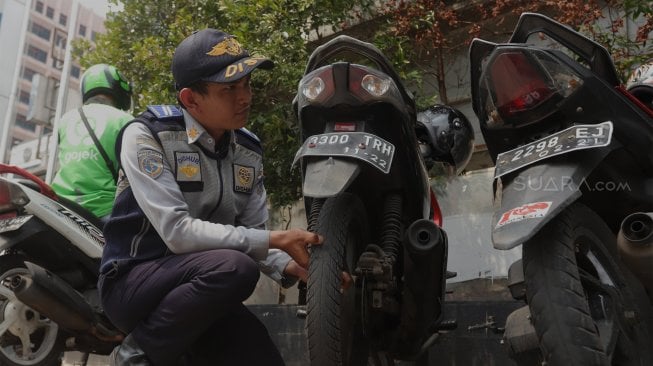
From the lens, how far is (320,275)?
2.24 m

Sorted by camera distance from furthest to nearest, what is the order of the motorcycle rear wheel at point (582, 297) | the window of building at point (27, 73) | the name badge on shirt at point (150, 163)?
1. the window of building at point (27, 73)
2. the name badge on shirt at point (150, 163)
3. the motorcycle rear wheel at point (582, 297)

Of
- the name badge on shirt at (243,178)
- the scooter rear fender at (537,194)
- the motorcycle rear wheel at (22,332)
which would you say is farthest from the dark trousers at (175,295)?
the motorcycle rear wheel at (22,332)

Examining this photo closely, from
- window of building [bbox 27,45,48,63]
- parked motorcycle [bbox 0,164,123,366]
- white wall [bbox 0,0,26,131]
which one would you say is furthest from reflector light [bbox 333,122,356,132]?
window of building [bbox 27,45,48,63]

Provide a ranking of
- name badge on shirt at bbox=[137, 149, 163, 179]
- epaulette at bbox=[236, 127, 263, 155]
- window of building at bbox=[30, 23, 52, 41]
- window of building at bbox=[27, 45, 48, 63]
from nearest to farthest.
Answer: name badge on shirt at bbox=[137, 149, 163, 179], epaulette at bbox=[236, 127, 263, 155], window of building at bbox=[27, 45, 48, 63], window of building at bbox=[30, 23, 52, 41]

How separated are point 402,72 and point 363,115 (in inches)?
121

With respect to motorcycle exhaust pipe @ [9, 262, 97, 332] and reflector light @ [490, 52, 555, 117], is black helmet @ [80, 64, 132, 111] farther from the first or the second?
reflector light @ [490, 52, 555, 117]

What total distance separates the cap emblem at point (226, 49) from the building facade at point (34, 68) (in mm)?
8397

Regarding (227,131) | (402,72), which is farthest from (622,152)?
(402,72)

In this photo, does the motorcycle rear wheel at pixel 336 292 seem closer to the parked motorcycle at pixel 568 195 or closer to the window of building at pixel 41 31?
the parked motorcycle at pixel 568 195

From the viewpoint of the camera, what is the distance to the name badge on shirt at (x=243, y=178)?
7.89 feet

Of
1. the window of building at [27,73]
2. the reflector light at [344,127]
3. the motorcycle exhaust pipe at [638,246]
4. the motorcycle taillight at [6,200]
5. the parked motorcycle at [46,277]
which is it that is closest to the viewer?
the motorcycle exhaust pipe at [638,246]

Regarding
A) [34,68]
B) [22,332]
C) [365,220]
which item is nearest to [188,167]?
[365,220]

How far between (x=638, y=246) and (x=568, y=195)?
0.99 ft

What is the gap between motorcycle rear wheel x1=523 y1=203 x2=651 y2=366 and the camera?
175cm
